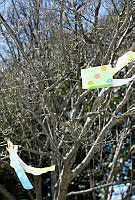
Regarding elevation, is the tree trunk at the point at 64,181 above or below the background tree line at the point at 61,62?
below

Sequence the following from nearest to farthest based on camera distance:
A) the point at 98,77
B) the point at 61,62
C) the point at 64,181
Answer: the point at 98,77, the point at 64,181, the point at 61,62

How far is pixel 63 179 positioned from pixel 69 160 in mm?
382

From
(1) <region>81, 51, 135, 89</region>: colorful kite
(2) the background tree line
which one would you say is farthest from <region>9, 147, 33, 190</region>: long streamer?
(1) <region>81, 51, 135, 89</region>: colorful kite

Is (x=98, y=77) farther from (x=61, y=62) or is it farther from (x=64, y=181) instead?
(x=64, y=181)

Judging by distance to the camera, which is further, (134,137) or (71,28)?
(134,137)

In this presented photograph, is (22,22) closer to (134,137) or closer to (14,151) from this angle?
(14,151)

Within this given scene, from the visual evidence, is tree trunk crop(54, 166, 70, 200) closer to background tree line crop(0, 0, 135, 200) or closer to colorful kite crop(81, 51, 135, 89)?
background tree line crop(0, 0, 135, 200)

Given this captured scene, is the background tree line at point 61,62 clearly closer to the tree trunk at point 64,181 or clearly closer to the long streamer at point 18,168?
the tree trunk at point 64,181

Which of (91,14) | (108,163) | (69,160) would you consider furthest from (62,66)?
(108,163)

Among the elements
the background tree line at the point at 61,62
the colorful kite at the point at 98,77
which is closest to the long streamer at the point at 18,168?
the background tree line at the point at 61,62

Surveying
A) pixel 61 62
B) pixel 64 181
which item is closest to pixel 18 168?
pixel 64 181

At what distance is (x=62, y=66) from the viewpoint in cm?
484

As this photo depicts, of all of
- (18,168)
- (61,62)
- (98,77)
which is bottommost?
(18,168)

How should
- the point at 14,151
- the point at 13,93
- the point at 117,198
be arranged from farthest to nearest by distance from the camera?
the point at 117,198 → the point at 13,93 → the point at 14,151
